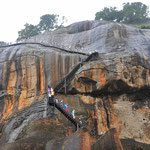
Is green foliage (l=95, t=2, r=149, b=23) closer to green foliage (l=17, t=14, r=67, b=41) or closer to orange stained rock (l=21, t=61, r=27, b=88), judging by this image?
green foliage (l=17, t=14, r=67, b=41)

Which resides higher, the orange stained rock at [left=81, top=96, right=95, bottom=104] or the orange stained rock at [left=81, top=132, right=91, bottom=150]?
the orange stained rock at [left=81, top=132, right=91, bottom=150]

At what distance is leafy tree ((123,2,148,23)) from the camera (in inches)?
2117

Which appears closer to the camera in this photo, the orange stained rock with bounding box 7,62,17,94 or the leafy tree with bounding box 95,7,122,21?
the orange stained rock with bounding box 7,62,17,94

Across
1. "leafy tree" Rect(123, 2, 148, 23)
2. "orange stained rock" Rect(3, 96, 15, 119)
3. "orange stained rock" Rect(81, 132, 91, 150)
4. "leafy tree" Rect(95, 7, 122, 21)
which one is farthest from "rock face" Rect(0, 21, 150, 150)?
"leafy tree" Rect(95, 7, 122, 21)

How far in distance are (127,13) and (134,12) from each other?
222cm

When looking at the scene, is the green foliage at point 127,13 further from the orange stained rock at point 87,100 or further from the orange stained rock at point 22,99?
the orange stained rock at point 22,99

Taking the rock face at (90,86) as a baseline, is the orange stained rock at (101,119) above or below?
below

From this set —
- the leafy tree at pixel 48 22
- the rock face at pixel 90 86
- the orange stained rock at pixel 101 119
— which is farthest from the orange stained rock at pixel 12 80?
the leafy tree at pixel 48 22

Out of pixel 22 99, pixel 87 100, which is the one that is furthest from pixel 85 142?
pixel 22 99

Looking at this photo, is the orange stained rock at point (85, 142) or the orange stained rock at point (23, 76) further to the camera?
the orange stained rock at point (23, 76)

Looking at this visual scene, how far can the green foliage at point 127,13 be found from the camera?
5386 centimetres

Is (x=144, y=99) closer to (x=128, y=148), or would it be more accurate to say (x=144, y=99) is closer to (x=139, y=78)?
(x=139, y=78)

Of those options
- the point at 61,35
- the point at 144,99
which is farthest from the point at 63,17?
the point at 144,99

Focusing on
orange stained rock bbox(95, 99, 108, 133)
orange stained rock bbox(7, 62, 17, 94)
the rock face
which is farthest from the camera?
orange stained rock bbox(7, 62, 17, 94)
